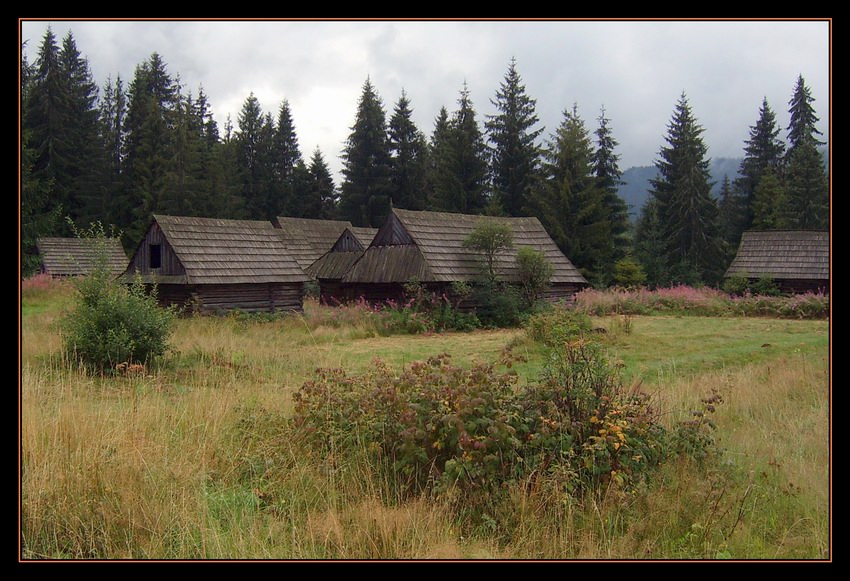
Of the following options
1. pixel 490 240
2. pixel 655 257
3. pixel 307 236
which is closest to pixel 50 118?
pixel 307 236

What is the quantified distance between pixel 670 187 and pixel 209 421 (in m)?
44.0

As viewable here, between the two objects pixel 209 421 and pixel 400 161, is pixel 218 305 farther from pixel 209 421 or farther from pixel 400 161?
pixel 400 161

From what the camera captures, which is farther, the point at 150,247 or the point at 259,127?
the point at 259,127

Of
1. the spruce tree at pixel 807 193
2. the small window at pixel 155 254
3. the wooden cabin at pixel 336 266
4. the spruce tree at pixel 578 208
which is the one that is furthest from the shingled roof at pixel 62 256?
the spruce tree at pixel 807 193

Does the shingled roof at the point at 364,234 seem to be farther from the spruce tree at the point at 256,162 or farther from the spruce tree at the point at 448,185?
the spruce tree at the point at 256,162

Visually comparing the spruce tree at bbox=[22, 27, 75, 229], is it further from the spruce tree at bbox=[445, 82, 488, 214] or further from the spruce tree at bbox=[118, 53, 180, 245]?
the spruce tree at bbox=[445, 82, 488, 214]

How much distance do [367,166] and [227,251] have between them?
33503mm

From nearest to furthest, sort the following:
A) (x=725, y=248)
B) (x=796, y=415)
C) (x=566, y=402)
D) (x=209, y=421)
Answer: (x=566, y=402), (x=209, y=421), (x=796, y=415), (x=725, y=248)

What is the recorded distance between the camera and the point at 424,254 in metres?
23.6

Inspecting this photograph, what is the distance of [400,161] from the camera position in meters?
55.6

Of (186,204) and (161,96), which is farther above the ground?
(161,96)

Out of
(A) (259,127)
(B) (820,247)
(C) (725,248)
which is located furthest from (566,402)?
(A) (259,127)

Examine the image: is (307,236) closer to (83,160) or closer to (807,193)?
(83,160)

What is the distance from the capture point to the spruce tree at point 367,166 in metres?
55.0
